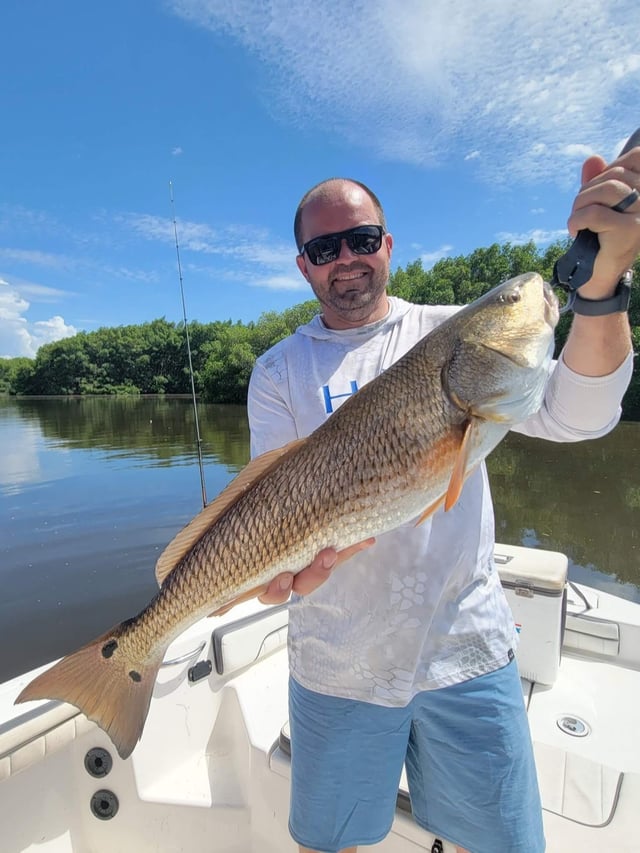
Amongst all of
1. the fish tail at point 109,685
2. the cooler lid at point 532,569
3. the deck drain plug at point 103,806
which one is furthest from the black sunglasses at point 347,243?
the deck drain plug at point 103,806

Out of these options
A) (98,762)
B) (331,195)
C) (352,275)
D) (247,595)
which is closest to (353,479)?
(247,595)

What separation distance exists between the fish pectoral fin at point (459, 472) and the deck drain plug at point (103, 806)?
2.72 meters

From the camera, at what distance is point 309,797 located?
2.03 meters

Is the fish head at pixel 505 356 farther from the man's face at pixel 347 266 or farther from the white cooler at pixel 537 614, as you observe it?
the white cooler at pixel 537 614

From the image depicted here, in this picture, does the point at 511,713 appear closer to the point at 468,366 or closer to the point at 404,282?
the point at 468,366

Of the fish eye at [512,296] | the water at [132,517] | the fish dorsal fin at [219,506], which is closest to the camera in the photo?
the fish eye at [512,296]

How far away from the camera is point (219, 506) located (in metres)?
2.08

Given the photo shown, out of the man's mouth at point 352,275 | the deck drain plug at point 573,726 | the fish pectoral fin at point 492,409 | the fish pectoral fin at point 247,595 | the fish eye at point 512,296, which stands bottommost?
the deck drain plug at point 573,726

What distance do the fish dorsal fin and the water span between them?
280 inches

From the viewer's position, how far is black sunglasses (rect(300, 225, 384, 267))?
227 cm

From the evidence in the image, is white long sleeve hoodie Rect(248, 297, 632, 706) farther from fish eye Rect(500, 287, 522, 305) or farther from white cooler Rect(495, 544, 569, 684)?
white cooler Rect(495, 544, 569, 684)

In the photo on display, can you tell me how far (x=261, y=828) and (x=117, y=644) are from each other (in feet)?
5.27

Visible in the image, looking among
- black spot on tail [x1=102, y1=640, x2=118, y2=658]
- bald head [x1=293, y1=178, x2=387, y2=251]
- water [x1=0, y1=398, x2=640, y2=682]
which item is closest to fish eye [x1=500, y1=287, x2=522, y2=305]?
bald head [x1=293, y1=178, x2=387, y2=251]

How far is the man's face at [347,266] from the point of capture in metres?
2.27
